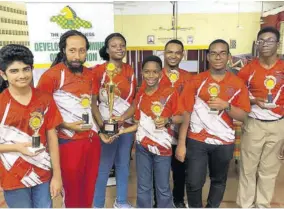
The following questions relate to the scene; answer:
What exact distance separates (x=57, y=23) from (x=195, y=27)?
3027mm

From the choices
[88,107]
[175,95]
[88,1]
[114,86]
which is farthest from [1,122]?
[88,1]

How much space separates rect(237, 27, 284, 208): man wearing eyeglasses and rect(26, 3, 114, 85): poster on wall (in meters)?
1.28

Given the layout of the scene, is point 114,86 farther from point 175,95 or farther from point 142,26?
point 142,26

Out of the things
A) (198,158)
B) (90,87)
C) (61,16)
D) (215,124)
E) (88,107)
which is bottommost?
(198,158)

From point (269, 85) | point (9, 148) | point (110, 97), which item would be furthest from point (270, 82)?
point (9, 148)

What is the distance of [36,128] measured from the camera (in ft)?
5.22

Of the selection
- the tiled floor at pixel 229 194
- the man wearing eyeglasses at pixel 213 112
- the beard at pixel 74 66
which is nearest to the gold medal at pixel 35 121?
the beard at pixel 74 66

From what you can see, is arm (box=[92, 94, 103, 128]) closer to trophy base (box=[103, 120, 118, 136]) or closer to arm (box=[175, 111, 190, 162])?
trophy base (box=[103, 120, 118, 136])

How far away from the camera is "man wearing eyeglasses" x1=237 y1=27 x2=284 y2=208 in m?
2.18

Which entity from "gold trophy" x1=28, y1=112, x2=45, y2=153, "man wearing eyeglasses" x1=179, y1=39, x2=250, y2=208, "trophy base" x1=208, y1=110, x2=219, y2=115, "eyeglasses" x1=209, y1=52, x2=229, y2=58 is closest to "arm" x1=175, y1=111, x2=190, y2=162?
"man wearing eyeglasses" x1=179, y1=39, x2=250, y2=208

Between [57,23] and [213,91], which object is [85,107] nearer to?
[213,91]

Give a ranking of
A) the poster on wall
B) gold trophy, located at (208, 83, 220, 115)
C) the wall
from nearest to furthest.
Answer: gold trophy, located at (208, 83, 220, 115) < the poster on wall < the wall

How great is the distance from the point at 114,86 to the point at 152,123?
1.21ft

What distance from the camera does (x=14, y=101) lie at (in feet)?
5.10
